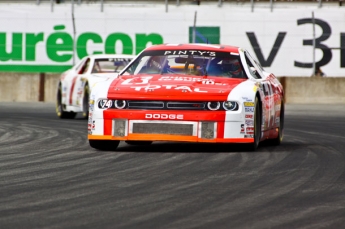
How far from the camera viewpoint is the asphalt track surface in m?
6.29

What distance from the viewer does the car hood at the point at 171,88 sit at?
37.1 feet

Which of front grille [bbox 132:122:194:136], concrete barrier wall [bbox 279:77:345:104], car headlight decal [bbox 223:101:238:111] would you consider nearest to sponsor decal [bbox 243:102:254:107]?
car headlight decal [bbox 223:101:238:111]

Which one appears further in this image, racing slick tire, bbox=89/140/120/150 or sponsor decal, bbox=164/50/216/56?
sponsor decal, bbox=164/50/216/56

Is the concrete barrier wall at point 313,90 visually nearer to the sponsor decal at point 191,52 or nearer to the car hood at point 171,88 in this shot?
the sponsor decal at point 191,52

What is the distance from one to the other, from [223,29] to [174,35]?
176 cm

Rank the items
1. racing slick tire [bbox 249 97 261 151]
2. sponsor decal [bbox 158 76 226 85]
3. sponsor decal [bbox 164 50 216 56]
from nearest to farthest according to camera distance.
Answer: racing slick tire [bbox 249 97 261 151] < sponsor decal [bbox 158 76 226 85] < sponsor decal [bbox 164 50 216 56]

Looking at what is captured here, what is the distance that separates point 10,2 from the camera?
40.4 m

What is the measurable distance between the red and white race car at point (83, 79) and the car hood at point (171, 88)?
23.6 ft

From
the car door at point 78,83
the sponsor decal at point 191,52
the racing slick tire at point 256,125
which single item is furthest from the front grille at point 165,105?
the car door at point 78,83

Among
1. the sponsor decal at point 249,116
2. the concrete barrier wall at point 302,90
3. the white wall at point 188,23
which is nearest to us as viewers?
the sponsor decal at point 249,116

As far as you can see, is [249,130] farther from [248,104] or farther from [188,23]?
[188,23]

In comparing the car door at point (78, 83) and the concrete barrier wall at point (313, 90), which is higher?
the car door at point (78, 83)

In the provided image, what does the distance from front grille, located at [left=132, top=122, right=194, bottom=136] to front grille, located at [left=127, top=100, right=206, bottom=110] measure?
0.57 feet

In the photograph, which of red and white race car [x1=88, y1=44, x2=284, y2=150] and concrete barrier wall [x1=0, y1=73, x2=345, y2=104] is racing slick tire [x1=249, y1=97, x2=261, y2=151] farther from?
concrete barrier wall [x1=0, y1=73, x2=345, y2=104]
